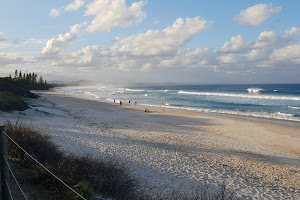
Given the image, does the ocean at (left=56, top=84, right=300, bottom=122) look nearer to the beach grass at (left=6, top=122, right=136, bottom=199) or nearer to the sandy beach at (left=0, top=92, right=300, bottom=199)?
the sandy beach at (left=0, top=92, right=300, bottom=199)

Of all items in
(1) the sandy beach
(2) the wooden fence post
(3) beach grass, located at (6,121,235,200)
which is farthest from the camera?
(1) the sandy beach

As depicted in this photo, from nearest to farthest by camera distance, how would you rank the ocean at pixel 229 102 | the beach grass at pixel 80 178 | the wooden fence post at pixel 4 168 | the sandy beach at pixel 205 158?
the wooden fence post at pixel 4 168, the beach grass at pixel 80 178, the sandy beach at pixel 205 158, the ocean at pixel 229 102

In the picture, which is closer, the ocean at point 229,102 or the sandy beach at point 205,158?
the sandy beach at point 205,158

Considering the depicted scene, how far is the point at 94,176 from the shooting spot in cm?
616

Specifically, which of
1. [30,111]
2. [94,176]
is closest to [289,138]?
[94,176]

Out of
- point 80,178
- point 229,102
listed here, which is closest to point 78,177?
point 80,178

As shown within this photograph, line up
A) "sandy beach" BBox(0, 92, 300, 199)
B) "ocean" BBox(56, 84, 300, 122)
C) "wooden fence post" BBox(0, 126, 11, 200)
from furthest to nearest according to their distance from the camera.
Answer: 1. "ocean" BBox(56, 84, 300, 122)
2. "sandy beach" BBox(0, 92, 300, 199)
3. "wooden fence post" BBox(0, 126, 11, 200)

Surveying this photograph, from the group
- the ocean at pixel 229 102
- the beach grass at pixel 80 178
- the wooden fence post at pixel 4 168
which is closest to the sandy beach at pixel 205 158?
the beach grass at pixel 80 178

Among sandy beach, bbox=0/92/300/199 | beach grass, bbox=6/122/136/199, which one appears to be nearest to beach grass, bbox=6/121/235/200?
beach grass, bbox=6/122/136/199

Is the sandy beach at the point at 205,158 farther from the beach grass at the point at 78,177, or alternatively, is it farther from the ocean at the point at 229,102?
the ocean at the point at 229,102

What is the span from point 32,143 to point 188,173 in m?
5.78

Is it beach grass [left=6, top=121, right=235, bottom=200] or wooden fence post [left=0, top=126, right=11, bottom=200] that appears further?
beach grass [left=6, top=121, right=235, bottom=200]

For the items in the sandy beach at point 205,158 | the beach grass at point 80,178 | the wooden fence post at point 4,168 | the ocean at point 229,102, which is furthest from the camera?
the ocean at point 229,102

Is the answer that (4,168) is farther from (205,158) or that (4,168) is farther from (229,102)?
(229,102)
